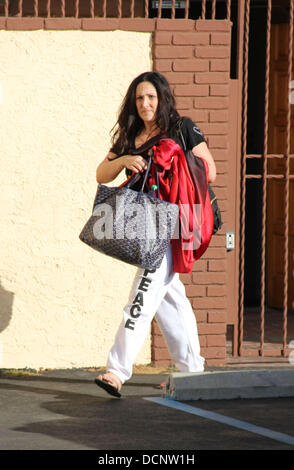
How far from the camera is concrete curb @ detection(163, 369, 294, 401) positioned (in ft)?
20.6

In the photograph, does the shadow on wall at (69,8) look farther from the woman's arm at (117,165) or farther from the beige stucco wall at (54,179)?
the woman's arm at (117,165)

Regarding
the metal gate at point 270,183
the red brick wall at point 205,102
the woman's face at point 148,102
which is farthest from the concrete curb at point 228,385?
the metal gate at point 270,183

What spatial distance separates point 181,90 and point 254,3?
3.18 meters

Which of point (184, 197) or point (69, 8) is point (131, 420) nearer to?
point (184, 197)

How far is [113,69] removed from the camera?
7332 mm

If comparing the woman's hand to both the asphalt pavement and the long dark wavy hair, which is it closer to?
the long dark wavy hair

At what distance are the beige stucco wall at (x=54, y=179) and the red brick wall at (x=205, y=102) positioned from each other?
197mm

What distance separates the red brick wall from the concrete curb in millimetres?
1068

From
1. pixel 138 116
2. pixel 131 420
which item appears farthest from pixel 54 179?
pixel 131 420

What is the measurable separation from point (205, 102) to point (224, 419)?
2617mm

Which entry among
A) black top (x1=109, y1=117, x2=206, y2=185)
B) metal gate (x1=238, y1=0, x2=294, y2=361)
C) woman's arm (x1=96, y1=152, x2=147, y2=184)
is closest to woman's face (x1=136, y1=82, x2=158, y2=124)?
black top (x1=109, y1=117, x2=206, y2=185)

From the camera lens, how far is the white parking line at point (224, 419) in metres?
5.24

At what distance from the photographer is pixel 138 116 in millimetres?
6344
